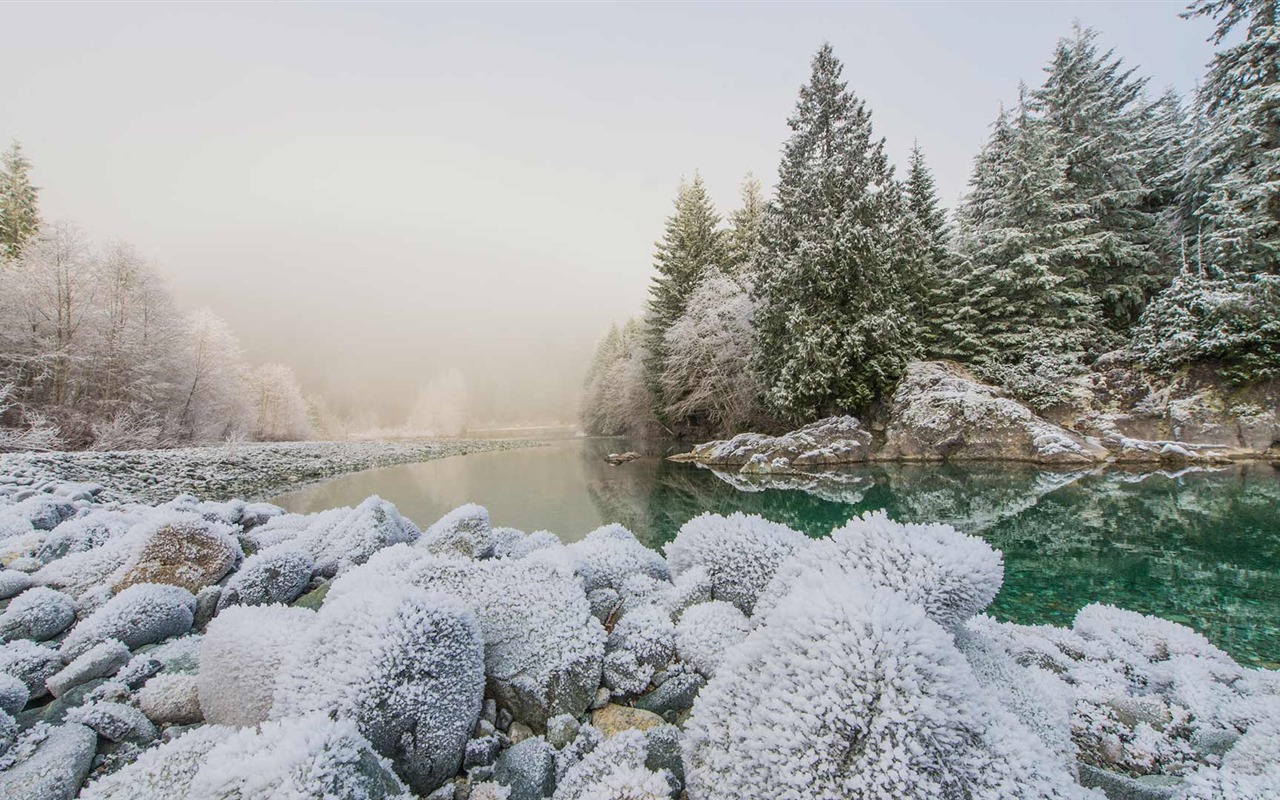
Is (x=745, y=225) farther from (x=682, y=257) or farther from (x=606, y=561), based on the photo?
(x=606, y=561)

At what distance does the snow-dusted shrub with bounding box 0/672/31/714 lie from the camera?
67.3 inches

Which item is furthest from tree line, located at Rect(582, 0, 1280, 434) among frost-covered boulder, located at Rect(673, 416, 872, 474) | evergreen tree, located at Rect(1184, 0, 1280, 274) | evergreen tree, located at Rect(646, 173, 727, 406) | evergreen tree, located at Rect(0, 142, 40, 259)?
evergreen tree, located at Rect(0, 142, 40, 259)

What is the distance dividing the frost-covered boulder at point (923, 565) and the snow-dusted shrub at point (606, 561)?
Answer: 94 cm

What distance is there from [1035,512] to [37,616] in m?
10.1

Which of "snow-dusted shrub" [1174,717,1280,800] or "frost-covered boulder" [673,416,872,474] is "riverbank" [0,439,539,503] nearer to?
"snow-dusted shrub" [1174,717,1280,800]

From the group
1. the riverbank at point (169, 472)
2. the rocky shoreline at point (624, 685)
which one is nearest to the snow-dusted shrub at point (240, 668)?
the rocky shoreline at point (624, 685)

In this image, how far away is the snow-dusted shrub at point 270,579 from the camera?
2.54m

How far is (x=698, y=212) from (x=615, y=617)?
25.5 metres

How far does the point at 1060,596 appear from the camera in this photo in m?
4.25

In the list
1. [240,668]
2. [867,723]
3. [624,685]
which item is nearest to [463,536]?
[240,668]

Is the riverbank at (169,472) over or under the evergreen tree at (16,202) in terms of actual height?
under

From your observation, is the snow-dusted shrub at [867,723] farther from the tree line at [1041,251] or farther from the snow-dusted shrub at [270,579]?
the tree line at [1041,251]

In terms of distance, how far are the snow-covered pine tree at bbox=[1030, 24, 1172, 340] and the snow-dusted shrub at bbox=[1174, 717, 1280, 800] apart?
64.3 ft

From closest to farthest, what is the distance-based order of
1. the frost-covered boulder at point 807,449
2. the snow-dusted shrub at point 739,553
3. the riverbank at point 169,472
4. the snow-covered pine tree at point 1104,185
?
the snow-dusted shrub at point 739,553
the riverbank at point 169,472
the frost-covered boulder at point 807,449
the snow-covered pine tree at point 1104,185
